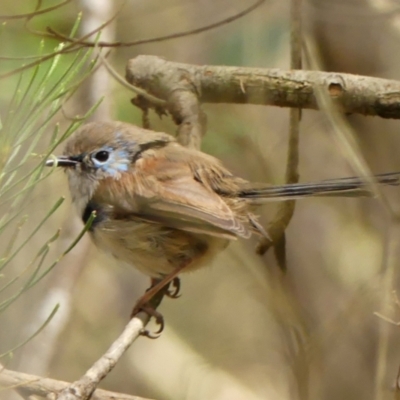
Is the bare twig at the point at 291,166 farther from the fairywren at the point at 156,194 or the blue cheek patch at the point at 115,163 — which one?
the blue cheek patch at the point at 115,163

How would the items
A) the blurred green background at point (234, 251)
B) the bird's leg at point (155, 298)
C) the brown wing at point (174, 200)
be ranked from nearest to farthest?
the brown wing at point (174, 200) → the bird's leg at point (155, 298) → the blurred green background at point (234, 251)

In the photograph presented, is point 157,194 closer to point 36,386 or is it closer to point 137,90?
point 137,90

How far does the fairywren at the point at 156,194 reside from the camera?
2.31 m

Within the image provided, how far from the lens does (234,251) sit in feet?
8.78

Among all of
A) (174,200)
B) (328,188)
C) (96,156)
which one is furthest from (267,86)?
(96,156)

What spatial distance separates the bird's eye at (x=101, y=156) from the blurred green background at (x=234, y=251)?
1.37ft

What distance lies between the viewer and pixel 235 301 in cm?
435

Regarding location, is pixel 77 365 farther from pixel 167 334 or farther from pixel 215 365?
pixel 215 365

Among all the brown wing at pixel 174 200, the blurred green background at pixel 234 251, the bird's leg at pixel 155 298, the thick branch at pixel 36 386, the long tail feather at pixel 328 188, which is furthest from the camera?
the blurred green background at pixel 234 251

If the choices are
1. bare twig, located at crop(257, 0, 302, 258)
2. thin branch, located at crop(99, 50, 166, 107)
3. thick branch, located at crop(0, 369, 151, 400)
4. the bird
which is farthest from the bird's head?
thick branch, located at crop(0, 369, 151, 400)

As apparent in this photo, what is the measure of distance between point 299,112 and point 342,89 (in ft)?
1.07

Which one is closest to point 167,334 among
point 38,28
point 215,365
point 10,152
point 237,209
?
point 215,365

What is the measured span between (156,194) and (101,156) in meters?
→ 0.33

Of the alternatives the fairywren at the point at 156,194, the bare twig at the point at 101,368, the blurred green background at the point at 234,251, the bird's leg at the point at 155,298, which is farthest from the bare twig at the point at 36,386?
the blurred green background at the point at 234,251
